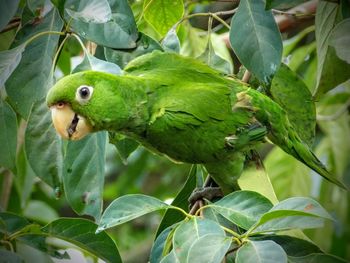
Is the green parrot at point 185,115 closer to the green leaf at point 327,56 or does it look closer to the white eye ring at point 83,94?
the white eye ring at point 83,94

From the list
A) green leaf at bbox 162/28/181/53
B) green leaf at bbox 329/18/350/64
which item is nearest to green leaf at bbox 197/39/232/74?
green leaf at bbox 162/28/181/53

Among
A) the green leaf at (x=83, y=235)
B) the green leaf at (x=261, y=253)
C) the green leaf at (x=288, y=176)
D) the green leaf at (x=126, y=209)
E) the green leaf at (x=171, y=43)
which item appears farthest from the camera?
the green leaf at (x=288, y=176)

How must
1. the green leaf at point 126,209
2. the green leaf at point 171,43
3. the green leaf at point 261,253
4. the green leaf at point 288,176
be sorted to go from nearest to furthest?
1. the green leaf at point 261,253
2. the green leaf at point 126,209
3. the green leaf at point 171,43
4. the green leaf at point 288,176

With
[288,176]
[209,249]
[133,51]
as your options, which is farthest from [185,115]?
[288,176]

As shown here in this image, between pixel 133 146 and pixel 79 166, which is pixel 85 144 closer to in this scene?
pixel 79 166

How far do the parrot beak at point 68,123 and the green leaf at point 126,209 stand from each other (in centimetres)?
17

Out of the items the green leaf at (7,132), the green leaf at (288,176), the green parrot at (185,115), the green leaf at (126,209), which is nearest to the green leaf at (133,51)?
the green parrot at (185,115)

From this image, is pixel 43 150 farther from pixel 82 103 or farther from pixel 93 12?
pixel 93 12

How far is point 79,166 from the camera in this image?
1.40 m

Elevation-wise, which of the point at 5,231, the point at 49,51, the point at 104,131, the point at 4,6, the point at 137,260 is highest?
the point at 4,6

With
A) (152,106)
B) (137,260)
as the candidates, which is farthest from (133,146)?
(137,260)

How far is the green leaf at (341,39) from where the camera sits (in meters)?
1.28

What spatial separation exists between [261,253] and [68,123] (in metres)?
0.45

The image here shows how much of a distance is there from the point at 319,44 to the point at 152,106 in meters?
0.37
